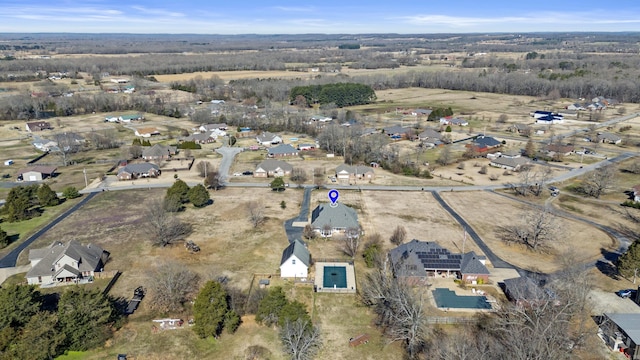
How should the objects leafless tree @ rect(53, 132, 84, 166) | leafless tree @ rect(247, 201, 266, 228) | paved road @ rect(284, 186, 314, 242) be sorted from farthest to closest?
leafless tree @ rect(53, 132, 84, 166) < leafless tree @ rect(247, 201, 266, 228) < paved road @ rect(284, 186, 314, 242)

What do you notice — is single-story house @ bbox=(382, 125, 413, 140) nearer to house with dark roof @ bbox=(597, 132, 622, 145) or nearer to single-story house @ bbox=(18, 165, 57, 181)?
house with dark roof @ bbox=(597, 132, 622, 145)

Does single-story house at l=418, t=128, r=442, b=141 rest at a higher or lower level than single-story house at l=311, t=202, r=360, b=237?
higher

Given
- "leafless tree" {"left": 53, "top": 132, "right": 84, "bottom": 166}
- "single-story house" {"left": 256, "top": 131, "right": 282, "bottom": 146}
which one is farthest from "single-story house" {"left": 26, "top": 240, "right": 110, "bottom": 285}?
"single-story house" {"left": 256, "top": 131, "right": 282, "bottom": 146}

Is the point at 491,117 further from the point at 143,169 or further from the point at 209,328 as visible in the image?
the point at 209,328

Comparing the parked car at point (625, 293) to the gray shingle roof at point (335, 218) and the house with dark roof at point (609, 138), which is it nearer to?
the gray shingle roof at point (335, 218)

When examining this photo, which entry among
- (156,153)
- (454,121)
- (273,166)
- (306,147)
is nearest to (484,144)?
(454,121)

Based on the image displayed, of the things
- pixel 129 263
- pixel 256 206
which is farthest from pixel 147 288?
pixel 256 206
